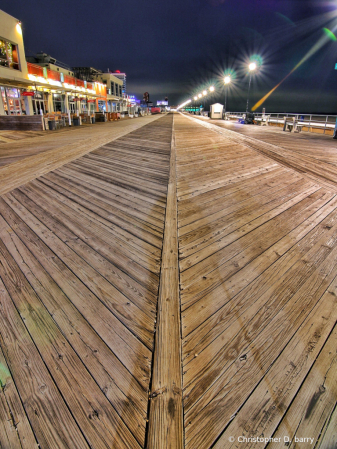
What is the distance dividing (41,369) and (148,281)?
3.47 ft

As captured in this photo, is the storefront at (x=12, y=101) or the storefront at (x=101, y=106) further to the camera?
the storefront at (x=101, y=106)

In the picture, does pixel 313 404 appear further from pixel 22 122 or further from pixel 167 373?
pixel 22 122

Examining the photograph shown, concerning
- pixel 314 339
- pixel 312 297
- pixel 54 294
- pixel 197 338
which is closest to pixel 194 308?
pixel 197 338

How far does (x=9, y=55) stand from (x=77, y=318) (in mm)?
22810

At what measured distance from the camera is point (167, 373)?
153 centimetres

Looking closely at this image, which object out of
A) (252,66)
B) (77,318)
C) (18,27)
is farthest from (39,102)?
(77,318)

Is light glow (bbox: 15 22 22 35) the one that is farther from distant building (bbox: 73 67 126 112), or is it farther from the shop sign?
distant building (bbox: 73 67 126 112)

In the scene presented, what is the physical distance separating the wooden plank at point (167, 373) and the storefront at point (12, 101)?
20582mm

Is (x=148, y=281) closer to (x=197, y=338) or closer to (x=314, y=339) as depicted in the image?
(x=197, y=338)

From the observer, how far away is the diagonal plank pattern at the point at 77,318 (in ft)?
4.29

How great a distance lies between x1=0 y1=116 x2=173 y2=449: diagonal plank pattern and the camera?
51.4 inches

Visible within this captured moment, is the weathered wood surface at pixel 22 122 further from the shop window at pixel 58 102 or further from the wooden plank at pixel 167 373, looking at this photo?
the wooden plank at pixel 167 373

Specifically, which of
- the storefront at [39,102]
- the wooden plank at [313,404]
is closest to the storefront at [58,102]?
the storefront at [39,102]

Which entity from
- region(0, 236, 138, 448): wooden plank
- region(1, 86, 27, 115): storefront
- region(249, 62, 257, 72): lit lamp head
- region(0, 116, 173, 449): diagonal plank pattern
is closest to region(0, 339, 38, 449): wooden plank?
region(0, 116, 173, 449): diagonal plank pattern
